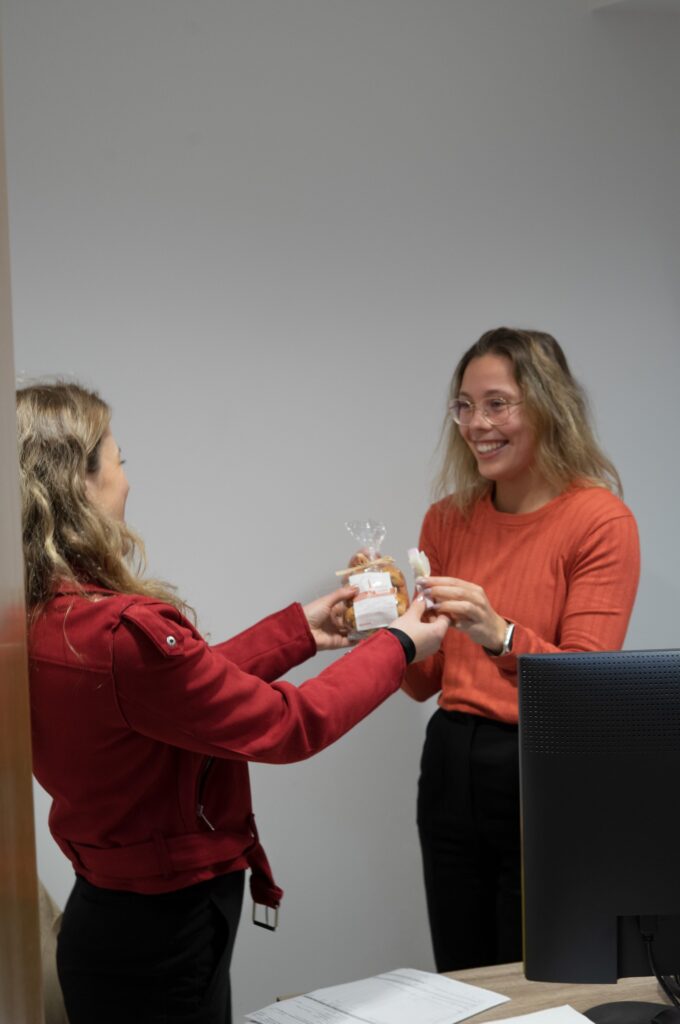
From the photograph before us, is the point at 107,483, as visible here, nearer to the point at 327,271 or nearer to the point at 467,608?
the point at 467,608

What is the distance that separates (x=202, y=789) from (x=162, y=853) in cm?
11

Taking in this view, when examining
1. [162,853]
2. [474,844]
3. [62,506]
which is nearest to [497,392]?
[474,844]

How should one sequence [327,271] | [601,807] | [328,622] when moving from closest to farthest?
[601,807] → [328,622] → [327,271]

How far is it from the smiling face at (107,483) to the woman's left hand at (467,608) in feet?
2.10

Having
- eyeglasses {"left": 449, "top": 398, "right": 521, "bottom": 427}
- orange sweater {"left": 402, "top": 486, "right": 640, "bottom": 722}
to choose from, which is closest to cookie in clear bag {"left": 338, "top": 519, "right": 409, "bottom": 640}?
orange sweater {"left": 402, "top": 486, "right": 640, "bottom": 722}

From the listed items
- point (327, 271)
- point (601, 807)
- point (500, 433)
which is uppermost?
point (327, 271)

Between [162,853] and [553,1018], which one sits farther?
[162,853]

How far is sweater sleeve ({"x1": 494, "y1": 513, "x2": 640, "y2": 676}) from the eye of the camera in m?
2.23

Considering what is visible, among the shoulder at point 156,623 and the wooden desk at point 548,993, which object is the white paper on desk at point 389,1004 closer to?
the wooden desk at point 548,993

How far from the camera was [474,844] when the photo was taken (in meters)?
2.30

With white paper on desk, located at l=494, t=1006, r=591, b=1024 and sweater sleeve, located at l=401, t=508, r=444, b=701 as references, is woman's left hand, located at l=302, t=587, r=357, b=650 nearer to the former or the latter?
sweater sleeve, located at l=401, t=508, r=444, b=701

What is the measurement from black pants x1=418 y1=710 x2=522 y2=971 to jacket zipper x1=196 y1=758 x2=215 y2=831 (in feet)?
2.51

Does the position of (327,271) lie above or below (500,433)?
above

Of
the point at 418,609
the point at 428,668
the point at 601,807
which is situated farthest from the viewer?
the point at 428,668
